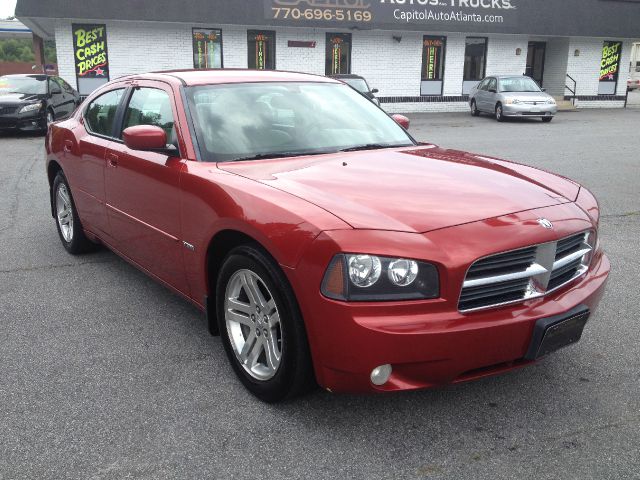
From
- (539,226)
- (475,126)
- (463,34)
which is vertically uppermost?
(463,34)

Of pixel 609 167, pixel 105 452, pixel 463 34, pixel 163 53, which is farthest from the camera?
pixel 463 34

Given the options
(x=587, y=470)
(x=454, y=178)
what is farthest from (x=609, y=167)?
(x=587, y=470)

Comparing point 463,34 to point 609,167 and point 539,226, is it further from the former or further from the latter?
point 539,226

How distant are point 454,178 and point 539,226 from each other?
614 mm

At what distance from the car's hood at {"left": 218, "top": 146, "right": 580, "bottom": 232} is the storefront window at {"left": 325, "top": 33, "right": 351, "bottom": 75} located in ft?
71.2

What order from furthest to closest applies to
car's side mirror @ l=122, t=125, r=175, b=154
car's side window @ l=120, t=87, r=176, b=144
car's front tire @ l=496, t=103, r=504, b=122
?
car's front tire @ l=496, t=103, r=504, b=122 → car's side window @ l=120, t=87, r=176, b=144 → car's side mirror @ l=122, t=125, r=175, b=154

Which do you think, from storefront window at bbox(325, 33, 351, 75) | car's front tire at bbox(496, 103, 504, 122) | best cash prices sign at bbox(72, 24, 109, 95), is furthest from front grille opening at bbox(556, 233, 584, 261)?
storefront window at bbox(325, 33, 351, 75)

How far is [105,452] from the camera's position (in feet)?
8.70

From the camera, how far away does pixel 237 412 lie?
9.75 feet

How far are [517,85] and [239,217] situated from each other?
20698 millimetres

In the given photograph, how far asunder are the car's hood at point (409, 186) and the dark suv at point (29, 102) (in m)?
13.9

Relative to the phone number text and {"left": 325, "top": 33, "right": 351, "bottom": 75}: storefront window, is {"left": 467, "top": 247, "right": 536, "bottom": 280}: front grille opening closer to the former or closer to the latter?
the phone number text

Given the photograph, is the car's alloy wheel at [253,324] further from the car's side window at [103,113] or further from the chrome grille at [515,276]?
the car's side window at [103,113]

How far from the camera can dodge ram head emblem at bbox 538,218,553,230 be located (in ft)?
9.12
